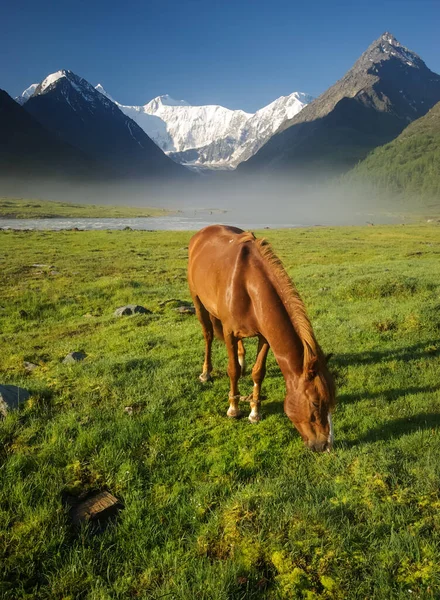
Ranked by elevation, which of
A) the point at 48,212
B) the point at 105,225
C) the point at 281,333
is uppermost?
the point at 48,212

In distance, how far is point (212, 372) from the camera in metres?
8.57

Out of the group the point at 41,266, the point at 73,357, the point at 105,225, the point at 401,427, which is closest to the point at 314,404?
the point at 401,427

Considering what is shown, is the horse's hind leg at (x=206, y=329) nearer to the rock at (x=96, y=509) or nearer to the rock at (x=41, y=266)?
the rock at (x=96, y=509)

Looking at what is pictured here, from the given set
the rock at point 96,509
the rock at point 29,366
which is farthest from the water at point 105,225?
the rock at point 96,509

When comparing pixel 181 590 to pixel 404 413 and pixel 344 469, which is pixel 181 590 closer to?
pixel 344 469

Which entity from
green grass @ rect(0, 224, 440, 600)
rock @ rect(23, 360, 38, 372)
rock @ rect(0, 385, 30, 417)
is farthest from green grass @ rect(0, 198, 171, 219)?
green grass @ rect(0, 224, 440, 600)

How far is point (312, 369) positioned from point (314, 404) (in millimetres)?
476

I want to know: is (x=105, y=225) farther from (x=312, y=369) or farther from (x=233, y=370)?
(x=312, y=369)

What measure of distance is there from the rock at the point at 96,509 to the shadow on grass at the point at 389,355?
6060mm

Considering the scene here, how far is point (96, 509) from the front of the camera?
432cm

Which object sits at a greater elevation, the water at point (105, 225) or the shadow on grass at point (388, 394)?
the water at point (105, 225)

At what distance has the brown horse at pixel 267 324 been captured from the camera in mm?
5020

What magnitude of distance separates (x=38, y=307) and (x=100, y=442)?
12.9 m

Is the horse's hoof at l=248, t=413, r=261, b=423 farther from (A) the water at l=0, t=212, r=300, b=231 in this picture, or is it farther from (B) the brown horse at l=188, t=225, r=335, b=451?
(A) the water at l=0, t=212, r=300, b=231
